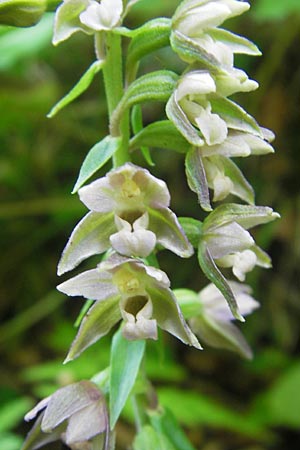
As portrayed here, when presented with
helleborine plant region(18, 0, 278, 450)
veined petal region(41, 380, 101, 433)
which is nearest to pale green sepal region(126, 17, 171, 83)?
helleborine plant region(18, 0, 278, 450)

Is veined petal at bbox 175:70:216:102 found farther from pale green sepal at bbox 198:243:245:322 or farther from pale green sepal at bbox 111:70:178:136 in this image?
pale green sepal at bbox 198:243:245:322

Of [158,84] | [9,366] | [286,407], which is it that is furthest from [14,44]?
[286,407]

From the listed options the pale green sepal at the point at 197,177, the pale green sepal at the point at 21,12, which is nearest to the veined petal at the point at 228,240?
the pale green sepal at the point at 197,177

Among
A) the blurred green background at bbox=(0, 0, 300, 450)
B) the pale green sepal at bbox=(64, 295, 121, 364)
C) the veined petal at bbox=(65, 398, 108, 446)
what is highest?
the pale green sepal at bbox=(64, 295, 121, 364)

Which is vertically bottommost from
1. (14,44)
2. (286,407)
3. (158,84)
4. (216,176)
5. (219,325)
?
(286,407)

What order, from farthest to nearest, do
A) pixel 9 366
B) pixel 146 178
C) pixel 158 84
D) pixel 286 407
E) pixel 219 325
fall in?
pixel 9 366 → pixel 286 407 → pixel 219 325 → pixel 158 84 → pixel 146 178

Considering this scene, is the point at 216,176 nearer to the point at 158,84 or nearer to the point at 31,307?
the point at 158,84

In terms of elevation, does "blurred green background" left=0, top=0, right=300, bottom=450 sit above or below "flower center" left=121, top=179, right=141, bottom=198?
below
